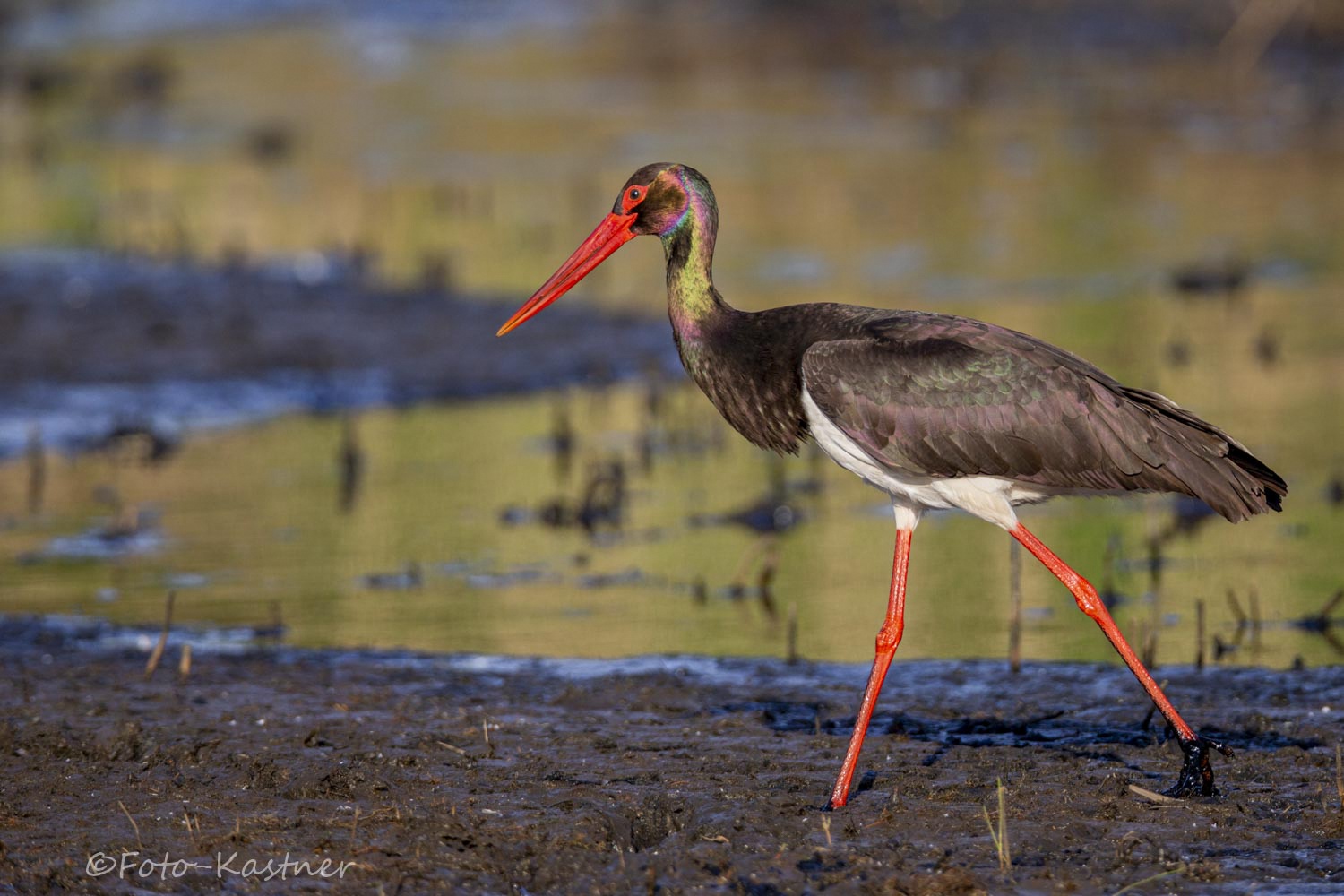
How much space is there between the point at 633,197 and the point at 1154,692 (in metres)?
2.35

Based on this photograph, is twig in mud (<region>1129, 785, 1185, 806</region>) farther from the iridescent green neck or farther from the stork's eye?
the stork's eye

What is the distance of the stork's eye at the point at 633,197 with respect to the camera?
272 inches

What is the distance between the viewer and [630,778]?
6242 millimetres

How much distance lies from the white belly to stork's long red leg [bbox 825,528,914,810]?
0.16 meters

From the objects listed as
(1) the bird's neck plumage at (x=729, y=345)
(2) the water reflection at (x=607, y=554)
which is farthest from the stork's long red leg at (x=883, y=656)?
(2) the water reflection at (x=607, y=554)

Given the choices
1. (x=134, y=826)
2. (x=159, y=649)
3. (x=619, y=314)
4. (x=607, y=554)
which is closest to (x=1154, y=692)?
(x=134, y=826)

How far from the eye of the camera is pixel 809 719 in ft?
23.0

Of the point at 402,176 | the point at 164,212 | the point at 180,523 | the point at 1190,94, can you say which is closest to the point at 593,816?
the point at 180,523

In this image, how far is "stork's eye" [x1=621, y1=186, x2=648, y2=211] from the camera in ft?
22.6

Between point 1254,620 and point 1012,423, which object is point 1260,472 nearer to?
point 1012,423

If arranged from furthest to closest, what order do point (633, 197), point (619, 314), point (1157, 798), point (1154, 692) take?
point (619, 314) < point (633, 197) < point (1154, 692) < point (1157, 798)

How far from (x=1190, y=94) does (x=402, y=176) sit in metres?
9.92

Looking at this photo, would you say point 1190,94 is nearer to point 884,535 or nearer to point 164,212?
point 164,212

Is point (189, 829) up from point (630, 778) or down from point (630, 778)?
down
